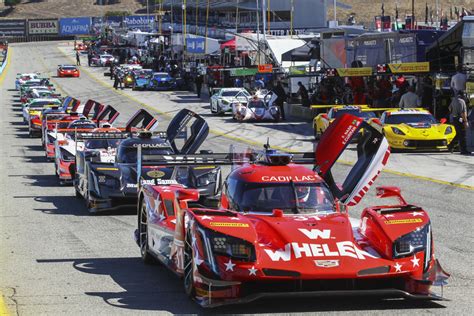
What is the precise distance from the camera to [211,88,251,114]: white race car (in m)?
53.5

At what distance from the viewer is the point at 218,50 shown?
85062 millimetres

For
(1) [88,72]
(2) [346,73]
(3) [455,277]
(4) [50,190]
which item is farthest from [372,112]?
(1) [88,72]

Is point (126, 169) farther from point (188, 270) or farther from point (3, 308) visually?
point (3, 308)

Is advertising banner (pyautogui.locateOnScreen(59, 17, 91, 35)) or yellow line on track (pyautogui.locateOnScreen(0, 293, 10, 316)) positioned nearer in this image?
yellow line on track (pyautogui.locateOnScreen(0, 293, 10, 316))

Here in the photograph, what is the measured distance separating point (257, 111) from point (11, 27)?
12154 cm

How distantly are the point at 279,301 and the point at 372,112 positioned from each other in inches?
994

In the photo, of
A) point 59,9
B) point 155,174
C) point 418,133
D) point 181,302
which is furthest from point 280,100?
point 59,9

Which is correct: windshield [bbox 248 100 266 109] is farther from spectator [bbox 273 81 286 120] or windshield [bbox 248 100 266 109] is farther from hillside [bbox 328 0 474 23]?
hillside [bbox 328 0 474 23]

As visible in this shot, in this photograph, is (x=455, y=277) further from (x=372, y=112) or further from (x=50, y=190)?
(x=372, y=112)

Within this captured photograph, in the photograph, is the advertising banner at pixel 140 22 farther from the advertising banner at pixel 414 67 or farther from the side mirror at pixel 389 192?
the side mirror at pixel 389 192

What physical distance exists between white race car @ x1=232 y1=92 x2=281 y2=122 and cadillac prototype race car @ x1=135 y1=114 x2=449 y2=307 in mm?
35889

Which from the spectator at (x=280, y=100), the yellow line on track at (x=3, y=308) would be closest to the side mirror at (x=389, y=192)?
the yellow line on track at (x=3, y=308)

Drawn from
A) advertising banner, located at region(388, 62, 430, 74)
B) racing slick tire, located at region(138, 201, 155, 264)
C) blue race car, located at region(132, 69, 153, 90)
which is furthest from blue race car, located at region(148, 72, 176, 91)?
racing slick tire, located at region(138, 201, 155, 264)

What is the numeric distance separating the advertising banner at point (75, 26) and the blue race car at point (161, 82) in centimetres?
8722
